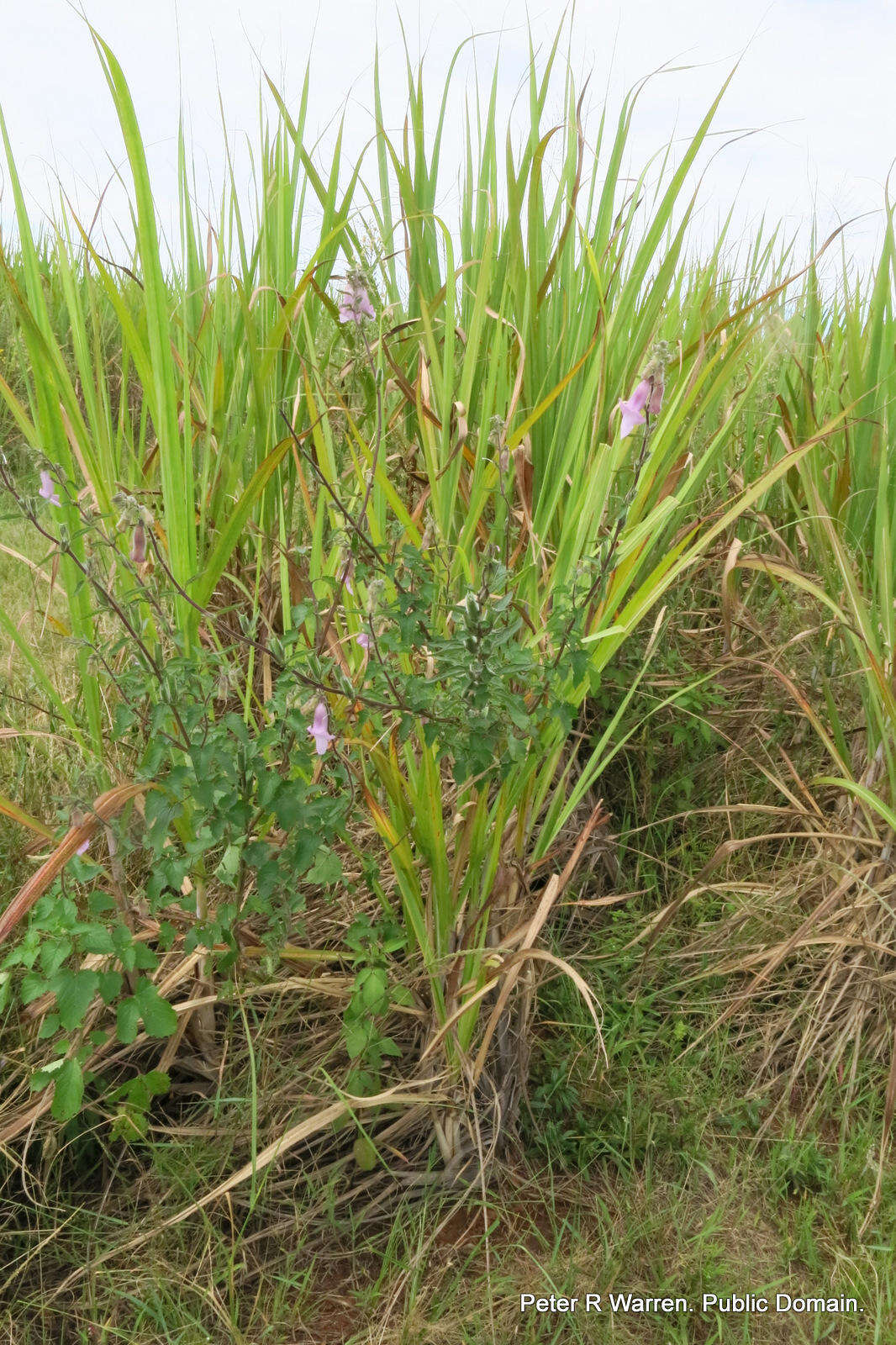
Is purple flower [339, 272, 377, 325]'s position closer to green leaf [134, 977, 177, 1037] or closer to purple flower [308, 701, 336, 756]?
purple flower [308, 701, 336, 756]

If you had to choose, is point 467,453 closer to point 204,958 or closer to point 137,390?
point 204,958

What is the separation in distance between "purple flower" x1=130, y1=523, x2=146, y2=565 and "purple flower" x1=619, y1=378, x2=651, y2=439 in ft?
1.88

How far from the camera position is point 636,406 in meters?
1.15

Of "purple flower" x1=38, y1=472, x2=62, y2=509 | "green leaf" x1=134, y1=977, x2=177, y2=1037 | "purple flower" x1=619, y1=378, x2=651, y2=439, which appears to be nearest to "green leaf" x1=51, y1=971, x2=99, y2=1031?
"green leaf" x1=134, y1=977, x2=177, y2=1037

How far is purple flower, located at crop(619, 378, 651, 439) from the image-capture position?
114 cm

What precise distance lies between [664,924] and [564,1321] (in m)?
0.64

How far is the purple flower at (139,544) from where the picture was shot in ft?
3.66

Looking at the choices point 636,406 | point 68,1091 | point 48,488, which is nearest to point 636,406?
point 636,406

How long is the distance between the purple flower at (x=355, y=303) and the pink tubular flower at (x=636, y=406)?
593 millimetres

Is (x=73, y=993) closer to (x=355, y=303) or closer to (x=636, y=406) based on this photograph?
(x=636, y=406)

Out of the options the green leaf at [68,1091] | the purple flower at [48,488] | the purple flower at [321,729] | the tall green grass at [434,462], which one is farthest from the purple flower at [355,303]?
the green leaf at [68,1091]

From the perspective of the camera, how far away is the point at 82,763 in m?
1.71

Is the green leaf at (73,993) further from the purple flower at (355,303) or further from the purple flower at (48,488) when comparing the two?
the purple flower at (355,303)

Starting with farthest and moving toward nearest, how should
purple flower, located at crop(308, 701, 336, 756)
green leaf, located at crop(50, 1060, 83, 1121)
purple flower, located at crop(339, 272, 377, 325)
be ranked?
purple flower, located at crop(339, 272, 377, 325) < green leaf, located at crop(50, 1060, 83, 1121) < purple flower, located at crop(308, 701, 336, 756)
